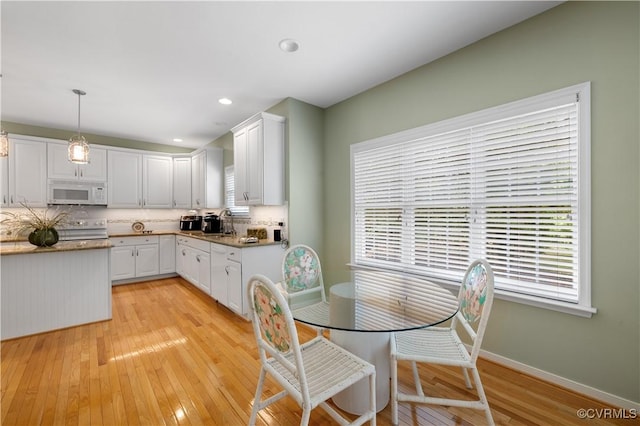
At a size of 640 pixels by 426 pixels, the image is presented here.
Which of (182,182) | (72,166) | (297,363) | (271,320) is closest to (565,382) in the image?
(297,363)

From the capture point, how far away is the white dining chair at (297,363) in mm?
1198

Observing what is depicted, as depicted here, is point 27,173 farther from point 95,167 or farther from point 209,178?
point 209,178

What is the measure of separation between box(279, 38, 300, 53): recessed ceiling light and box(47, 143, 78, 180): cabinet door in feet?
14.0

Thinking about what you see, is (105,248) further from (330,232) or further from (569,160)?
(569,160)

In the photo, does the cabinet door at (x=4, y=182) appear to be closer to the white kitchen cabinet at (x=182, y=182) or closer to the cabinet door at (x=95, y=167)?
the cabinet door at (x=95, y=167)

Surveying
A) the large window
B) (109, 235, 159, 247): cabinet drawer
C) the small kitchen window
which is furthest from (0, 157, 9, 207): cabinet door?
the large window

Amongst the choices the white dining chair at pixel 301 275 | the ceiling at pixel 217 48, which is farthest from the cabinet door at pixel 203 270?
the ceiling at pixel 217 48

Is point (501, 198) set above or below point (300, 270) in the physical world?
above

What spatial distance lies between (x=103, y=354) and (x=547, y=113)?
160 inches

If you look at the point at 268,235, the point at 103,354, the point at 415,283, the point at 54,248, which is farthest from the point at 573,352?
the point at 54,248

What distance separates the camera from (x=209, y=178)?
503cm

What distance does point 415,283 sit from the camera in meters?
2.22

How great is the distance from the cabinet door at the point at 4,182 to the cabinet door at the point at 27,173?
0.03 m

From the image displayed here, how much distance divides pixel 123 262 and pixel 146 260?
334 millimetres
